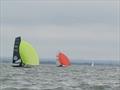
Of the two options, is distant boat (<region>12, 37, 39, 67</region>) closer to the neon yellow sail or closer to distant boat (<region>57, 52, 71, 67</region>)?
the neon yellow sail

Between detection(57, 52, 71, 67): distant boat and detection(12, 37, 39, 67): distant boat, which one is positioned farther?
detection(57, 52, 71, 67): distant boat

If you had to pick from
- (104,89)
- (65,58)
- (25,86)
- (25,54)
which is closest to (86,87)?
(104,89)

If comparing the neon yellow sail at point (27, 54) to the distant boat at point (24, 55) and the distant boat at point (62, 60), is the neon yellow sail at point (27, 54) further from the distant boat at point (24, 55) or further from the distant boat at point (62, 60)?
the distant boat at point (62, 60)

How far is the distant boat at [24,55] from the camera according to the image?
74312 millimetres

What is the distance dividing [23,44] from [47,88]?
1606 inches

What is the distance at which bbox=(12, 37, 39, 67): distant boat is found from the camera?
244 ft

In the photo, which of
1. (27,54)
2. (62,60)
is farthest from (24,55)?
(62,60)

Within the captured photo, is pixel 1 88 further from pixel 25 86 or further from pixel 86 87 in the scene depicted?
pixel 86 87

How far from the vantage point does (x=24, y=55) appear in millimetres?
74375

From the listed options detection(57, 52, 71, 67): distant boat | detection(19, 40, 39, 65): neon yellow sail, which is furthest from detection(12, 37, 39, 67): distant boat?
detection(57, 52, 71, 67): distant boat

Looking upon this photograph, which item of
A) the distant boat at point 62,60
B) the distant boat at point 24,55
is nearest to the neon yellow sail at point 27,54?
the distant boat at point 24,55

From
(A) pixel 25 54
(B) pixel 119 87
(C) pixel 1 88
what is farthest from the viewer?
(A) pixel 25 54

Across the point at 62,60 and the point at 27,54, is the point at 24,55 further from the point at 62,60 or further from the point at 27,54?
the point at 62,60

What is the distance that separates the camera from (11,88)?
111 ft
